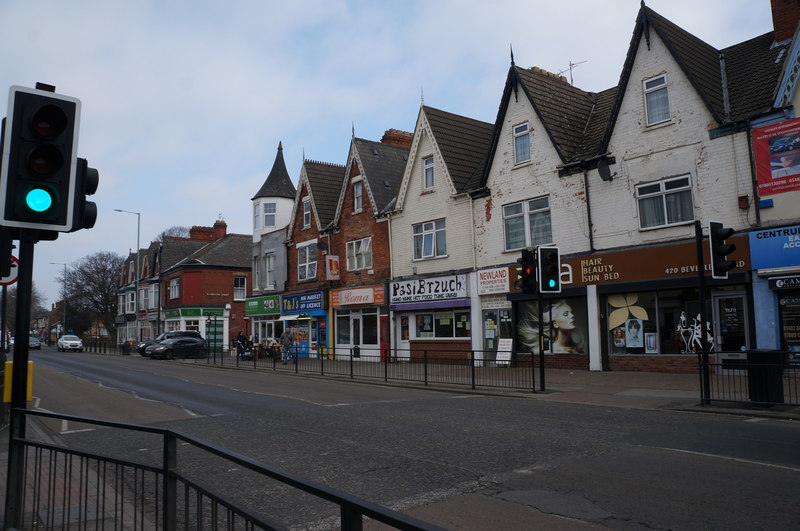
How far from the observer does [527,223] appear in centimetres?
2492

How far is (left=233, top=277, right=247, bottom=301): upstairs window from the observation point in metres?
58.5

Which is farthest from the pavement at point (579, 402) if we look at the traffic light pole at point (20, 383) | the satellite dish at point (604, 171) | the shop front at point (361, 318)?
the shop front at point (361, 318)

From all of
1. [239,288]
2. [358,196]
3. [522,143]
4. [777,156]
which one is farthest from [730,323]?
[239,288]

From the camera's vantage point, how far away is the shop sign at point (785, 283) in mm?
17203

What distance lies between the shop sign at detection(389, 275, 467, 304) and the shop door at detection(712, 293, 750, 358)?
34.9 ft

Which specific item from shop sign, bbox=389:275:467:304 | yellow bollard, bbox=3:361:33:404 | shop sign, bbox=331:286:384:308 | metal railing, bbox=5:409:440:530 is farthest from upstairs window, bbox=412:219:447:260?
yellow bollard, bbox=3:361:33:404

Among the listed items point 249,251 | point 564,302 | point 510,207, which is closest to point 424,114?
point 510,207

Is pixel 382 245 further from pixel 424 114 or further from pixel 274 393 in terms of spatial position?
pixel 274 393

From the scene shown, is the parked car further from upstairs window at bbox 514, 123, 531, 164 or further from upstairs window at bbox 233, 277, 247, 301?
upstairs window at bbox 514, 123, 531, 164

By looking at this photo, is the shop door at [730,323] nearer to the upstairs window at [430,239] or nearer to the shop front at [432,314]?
the shop front at [432,314]

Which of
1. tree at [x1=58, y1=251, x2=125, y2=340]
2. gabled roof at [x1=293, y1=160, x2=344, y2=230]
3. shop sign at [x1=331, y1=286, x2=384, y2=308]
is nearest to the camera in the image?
shop sign at [x1=331, y1=286, x2=384, y2=308]

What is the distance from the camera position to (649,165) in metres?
21.1

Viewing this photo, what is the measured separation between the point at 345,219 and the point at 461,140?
861 cm

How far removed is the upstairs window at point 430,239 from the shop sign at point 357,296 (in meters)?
3.21
